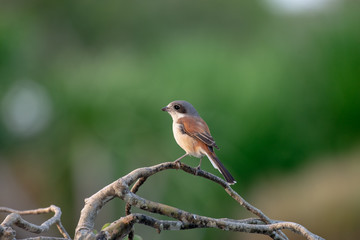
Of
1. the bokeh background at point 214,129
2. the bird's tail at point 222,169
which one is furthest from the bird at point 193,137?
the bokeh background at point 214,129

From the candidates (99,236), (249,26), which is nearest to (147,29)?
(249,26)

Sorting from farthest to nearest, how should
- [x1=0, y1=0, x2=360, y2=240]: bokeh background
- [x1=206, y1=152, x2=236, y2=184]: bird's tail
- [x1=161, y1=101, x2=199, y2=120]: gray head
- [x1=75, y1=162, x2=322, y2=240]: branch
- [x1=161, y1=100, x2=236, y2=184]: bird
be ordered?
[x1=0, y1=0, x2=360, y2=240]: bokeh background, [x1=161, y1=101, x2=199, y2=120]: gray head, [x1=161, y1=100, x2=236, y2=184]: bird, [x1=206, y1=152, x2=236, y2=184]: bird's tail, [x1=75, y1=162, x2=322, y2=240]: branch

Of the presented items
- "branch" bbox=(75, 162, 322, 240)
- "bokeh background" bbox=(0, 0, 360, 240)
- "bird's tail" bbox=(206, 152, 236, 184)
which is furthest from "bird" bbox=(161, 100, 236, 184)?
"bokeh background" bbox=(0, 0, 360, 240)

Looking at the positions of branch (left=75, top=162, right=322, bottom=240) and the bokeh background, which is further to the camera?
the bokeh background

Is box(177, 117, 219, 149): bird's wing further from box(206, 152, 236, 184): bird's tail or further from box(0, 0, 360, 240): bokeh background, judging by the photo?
box(0, 0, 360, 240): bokeh background

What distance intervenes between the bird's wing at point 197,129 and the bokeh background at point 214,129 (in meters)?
1.17

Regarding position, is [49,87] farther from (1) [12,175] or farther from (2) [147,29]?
(2) [147,29]

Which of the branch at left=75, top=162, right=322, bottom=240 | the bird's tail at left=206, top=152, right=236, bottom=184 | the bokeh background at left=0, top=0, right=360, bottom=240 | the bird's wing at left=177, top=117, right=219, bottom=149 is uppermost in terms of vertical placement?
the bokeh background at left=0, top=0, right=360, bottom=240

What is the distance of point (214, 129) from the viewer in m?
3.23

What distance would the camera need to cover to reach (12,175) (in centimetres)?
480

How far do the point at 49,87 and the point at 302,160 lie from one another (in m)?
3.00

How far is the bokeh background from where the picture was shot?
3164 millimetres

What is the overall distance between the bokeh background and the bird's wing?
1.17 meters

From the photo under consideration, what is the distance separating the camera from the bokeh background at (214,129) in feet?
10.4
